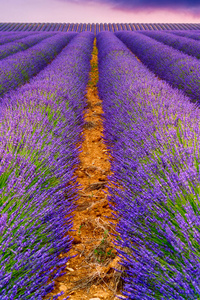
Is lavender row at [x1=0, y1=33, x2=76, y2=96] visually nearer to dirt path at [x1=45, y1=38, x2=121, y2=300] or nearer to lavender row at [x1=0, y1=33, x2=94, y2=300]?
lavender row at [x1=0, y1=33, x2=94, y2=300]

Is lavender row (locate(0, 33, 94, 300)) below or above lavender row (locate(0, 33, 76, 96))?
below

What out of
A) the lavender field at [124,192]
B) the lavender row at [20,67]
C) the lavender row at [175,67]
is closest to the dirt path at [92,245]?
the lavender field at [124,192]

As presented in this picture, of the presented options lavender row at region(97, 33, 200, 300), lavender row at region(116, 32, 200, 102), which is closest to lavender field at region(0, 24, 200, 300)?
lavender row at region(97, 33, 200, 300)

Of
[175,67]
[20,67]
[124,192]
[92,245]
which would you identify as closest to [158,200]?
[124,192]

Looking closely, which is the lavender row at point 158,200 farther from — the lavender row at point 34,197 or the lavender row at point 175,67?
the lavender row at point 175,67

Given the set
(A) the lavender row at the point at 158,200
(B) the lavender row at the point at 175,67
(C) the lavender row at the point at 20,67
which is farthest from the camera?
(C) the lavender row at the point at 20,67

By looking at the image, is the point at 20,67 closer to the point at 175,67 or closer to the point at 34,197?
the point at 175,67
